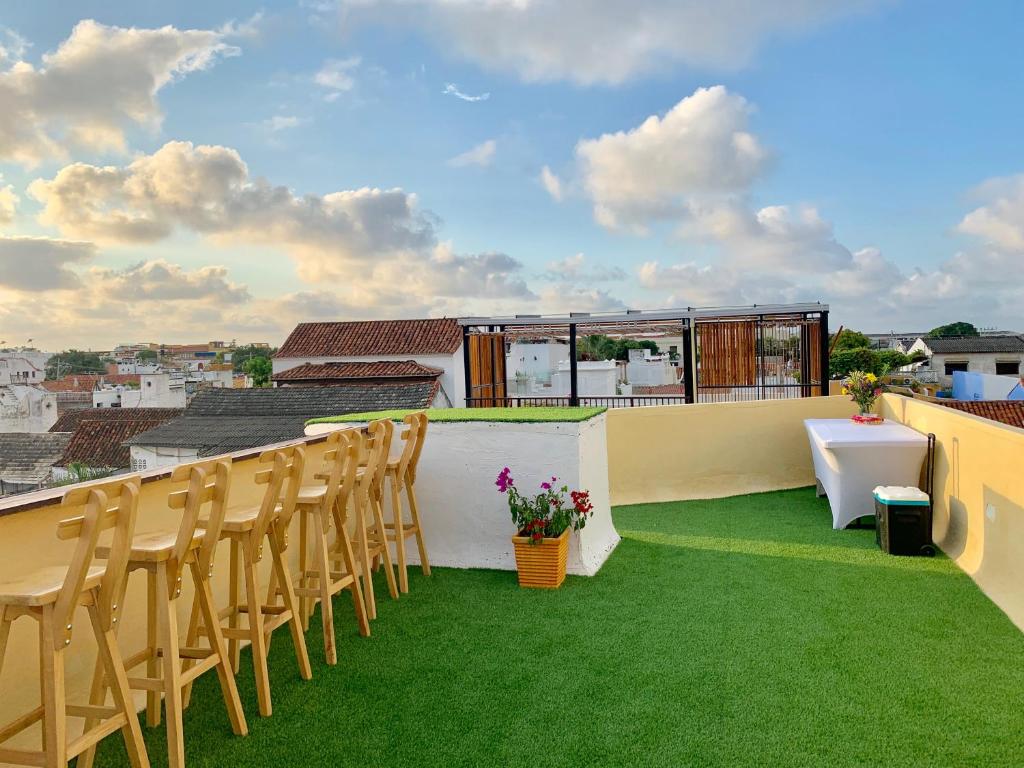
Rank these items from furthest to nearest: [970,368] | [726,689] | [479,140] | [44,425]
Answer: [970,368], [44,425], [479,140], [726,689]

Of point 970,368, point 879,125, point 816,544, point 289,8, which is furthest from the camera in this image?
point 970,368

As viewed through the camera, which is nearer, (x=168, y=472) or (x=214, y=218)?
(x=168, y=472)

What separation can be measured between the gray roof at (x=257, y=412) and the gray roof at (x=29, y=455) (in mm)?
8323

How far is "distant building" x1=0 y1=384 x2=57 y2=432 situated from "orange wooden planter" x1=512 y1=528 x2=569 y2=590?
31249mm

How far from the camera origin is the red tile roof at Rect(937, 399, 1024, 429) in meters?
8.02

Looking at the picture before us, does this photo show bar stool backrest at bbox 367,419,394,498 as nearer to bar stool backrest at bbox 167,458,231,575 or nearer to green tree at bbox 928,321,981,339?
bar stool backrest at bbox 167,458,231,575

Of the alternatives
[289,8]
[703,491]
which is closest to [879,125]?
[703,491]

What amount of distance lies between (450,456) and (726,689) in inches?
100

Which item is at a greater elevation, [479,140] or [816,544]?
[479,140]

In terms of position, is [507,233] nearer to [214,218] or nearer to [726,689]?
[214,218]

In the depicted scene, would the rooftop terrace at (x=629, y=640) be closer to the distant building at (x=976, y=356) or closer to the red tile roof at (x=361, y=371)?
the red tile roof at (x=361, y=371)

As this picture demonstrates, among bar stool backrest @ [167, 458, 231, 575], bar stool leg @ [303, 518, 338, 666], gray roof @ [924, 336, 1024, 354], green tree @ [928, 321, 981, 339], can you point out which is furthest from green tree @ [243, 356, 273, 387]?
green tree @ [928, 321, 981, 339]

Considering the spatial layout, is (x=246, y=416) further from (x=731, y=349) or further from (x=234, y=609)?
(x=234, y=609)

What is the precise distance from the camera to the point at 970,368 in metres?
49.7
